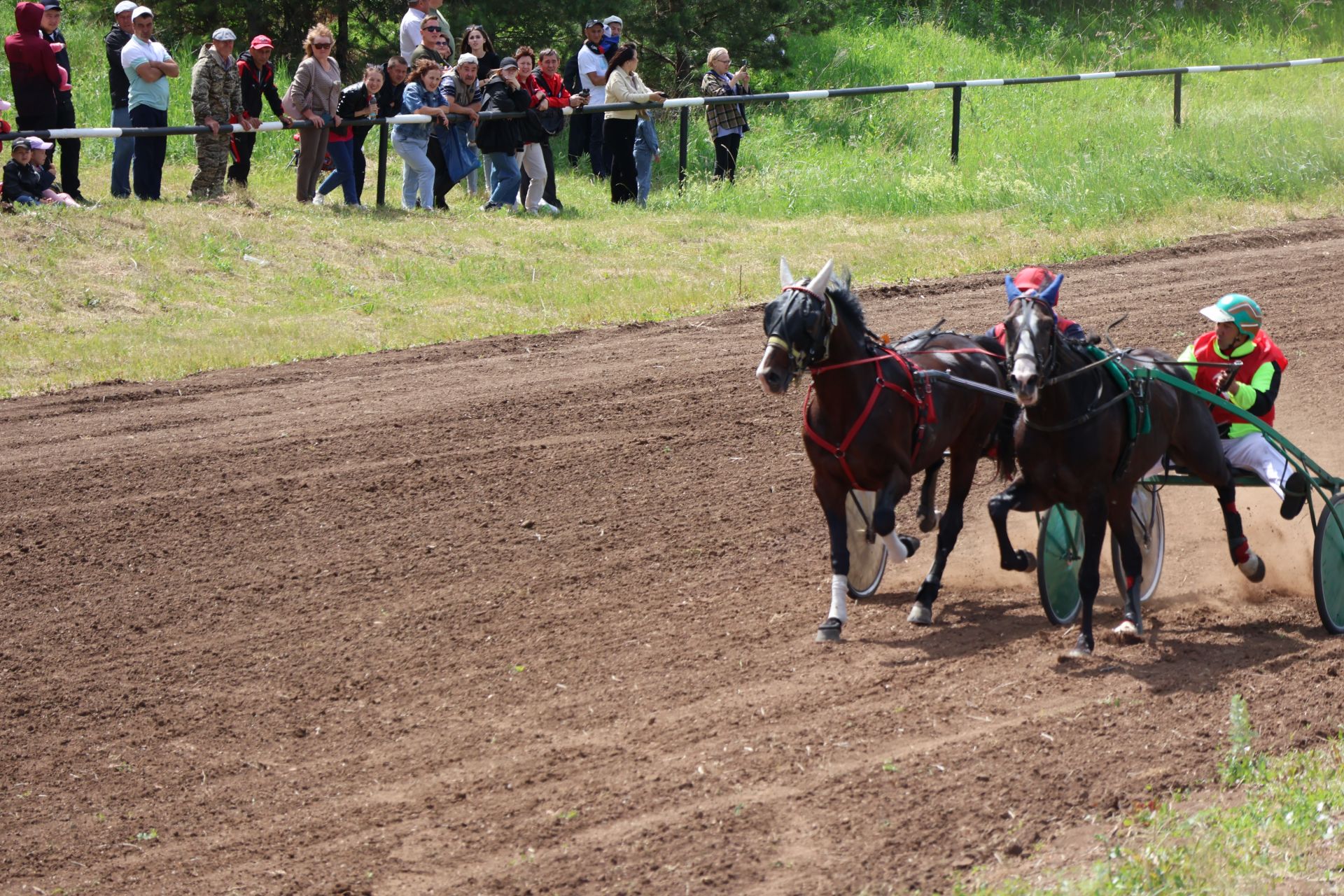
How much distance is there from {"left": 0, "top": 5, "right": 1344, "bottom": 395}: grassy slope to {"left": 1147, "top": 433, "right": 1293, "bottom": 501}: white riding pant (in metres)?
6.67

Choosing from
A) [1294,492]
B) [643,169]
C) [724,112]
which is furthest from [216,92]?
[1294,492]

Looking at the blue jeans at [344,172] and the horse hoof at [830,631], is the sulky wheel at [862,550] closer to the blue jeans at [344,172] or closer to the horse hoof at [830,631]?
the horse hoof at [830,631]

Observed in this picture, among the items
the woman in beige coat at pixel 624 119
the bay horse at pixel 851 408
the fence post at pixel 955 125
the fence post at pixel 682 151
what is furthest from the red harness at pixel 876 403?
the fence post at pixel 955 125

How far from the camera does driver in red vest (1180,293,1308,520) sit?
24.8 ft

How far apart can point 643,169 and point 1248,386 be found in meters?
10.7

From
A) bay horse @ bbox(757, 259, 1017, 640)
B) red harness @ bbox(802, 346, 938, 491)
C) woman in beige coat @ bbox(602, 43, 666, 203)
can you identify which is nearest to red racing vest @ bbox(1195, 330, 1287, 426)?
bay horse @ bbox(757, 259, 1017, 640)

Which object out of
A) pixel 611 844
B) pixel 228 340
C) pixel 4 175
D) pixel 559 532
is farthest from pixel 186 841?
pixel 4 175

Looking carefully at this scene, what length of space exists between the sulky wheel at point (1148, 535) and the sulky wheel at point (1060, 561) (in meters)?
0.28

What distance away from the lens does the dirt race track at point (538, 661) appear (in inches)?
219

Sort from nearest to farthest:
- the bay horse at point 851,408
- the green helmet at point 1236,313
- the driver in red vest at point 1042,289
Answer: the driver in red vest at point 1042,289
the bay horse at point 851,408
the green helmet at point 1236,313

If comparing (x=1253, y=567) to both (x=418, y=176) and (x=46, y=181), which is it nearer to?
(x=418, y=176)

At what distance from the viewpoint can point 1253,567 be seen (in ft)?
25.8

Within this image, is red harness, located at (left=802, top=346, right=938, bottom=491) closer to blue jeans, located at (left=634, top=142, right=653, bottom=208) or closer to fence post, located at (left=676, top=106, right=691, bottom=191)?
blue jeans, located at (left=634, top=142, right=653, bottom=208)

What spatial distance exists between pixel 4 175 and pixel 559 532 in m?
7.80
